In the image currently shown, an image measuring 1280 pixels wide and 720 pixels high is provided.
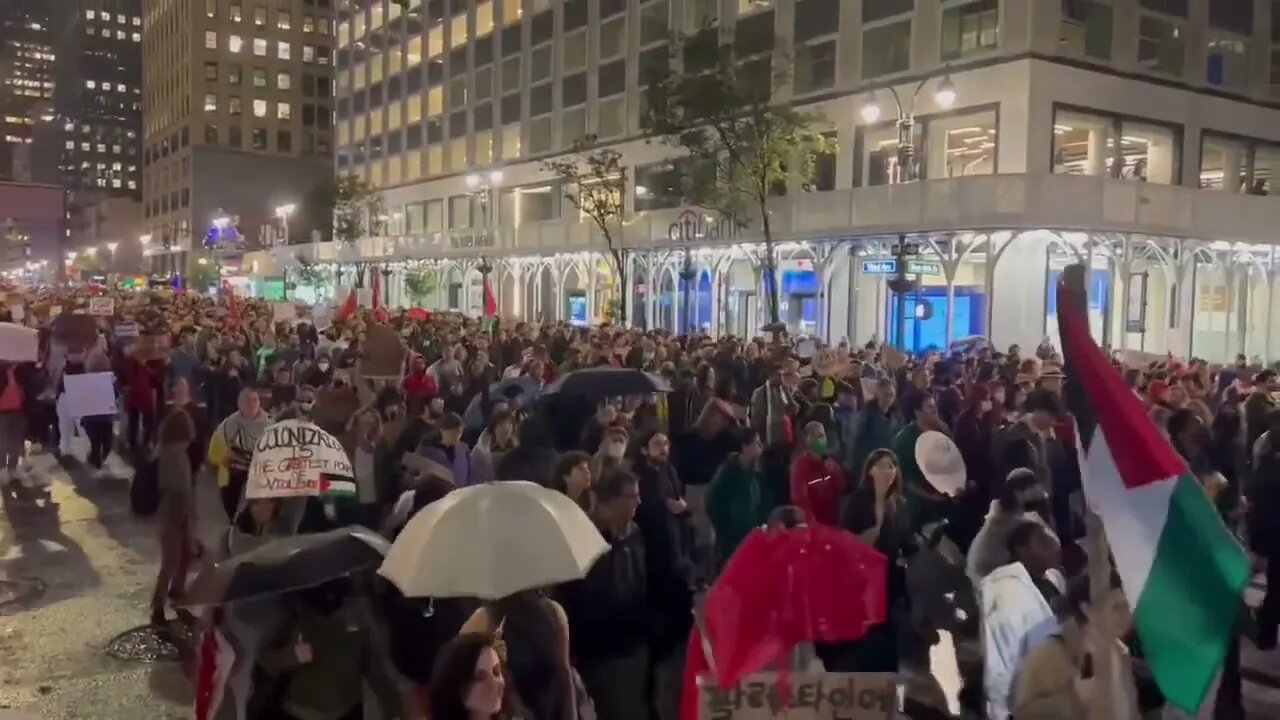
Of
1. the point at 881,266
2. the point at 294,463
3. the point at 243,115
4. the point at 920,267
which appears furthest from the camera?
the point at 243,115

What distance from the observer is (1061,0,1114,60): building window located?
30859mm

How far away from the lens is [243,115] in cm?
11369

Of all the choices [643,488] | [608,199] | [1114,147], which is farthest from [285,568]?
[608,199]

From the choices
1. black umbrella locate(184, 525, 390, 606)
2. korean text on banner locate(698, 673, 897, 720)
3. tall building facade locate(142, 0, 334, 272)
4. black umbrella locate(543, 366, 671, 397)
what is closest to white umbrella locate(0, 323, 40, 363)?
black umbrella locate(543, 366, 671, 397)

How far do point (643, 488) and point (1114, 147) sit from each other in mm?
29228

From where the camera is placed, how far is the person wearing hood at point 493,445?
8680 millimetres

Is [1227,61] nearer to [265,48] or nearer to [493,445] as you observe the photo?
[493,445]

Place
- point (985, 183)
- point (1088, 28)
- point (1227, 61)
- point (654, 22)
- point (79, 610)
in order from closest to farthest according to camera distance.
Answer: point (79, 610) → point (985, 183) → point (1088, 28) → point (1227, 61) → point (654, 22)

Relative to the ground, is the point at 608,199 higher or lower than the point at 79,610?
higher

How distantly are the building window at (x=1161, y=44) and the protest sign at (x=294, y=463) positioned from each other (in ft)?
105

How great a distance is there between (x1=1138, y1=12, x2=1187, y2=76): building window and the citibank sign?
40.3 feet

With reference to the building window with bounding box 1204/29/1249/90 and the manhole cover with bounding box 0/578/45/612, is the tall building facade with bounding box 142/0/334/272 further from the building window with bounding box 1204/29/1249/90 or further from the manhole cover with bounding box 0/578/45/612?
the manhole cover with bounding box 0/578/45/612

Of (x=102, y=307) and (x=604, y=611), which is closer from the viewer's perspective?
(x=604, y=611)

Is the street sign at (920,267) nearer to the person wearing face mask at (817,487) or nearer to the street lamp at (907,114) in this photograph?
the street lamp at (907,114)
